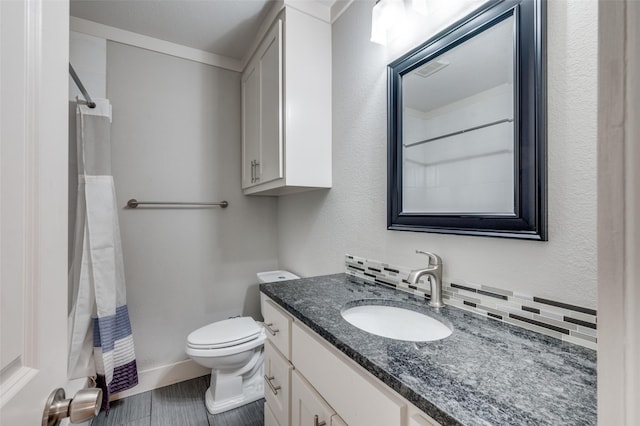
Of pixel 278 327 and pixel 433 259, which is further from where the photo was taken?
pixel 278 327

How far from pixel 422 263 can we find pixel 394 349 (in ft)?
1.69

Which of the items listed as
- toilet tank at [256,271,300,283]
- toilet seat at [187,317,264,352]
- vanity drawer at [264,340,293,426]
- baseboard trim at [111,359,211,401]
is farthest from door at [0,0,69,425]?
baseboard trim at [111,359,211,401]

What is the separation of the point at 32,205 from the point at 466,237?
3.57ft

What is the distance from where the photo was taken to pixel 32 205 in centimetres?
40

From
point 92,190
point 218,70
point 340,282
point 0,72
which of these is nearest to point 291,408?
point 340,282

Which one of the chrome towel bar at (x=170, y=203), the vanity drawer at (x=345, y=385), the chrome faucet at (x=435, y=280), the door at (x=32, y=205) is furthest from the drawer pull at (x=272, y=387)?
the chrome towel bar at (x=170, y=203)

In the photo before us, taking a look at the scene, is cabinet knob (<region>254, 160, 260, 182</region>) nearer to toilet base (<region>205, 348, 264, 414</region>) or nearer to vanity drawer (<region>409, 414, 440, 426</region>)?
toilet base (<region>205, 348, 264, 414</region>)

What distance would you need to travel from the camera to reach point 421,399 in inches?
20.5

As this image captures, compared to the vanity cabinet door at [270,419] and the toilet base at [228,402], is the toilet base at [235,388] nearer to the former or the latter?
the toilet base at [228,402]

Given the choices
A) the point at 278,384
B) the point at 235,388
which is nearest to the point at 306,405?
the point at 278,384

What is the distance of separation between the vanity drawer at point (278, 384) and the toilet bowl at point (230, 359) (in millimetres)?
418

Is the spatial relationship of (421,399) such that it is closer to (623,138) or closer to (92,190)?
(623,138)

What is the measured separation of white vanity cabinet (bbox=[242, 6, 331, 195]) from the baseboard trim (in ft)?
4.72

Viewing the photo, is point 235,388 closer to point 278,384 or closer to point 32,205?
point 278,384
